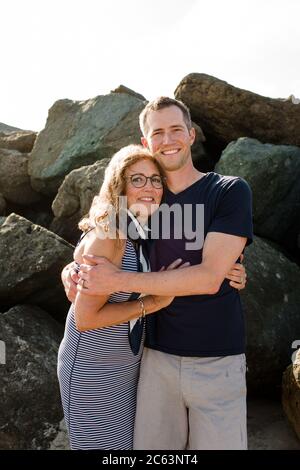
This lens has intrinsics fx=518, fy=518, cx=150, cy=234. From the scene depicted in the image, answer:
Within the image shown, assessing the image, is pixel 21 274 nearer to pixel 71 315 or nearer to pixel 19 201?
pixel 71 315

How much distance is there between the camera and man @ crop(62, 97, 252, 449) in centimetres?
372

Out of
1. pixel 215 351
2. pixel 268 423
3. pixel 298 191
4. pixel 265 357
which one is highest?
pixel 298 191

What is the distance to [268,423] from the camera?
256 inches

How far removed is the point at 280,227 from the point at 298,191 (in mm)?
715

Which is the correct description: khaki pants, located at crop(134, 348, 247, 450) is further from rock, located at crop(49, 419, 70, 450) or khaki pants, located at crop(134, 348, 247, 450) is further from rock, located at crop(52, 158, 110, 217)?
rock, located at crop(52, 158, 110, 217)

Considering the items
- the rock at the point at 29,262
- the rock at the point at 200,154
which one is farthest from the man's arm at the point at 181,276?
the rock at the point at 200,154

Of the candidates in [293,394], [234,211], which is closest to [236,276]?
[234,211]

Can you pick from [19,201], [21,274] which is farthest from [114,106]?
[21,274]

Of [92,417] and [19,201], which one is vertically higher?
[19,201]

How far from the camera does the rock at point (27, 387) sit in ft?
19.1

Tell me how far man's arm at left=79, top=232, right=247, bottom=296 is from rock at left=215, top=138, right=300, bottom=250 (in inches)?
187

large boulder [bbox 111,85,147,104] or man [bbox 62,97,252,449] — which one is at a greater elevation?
large boulder [bbox 111,85,147,104]

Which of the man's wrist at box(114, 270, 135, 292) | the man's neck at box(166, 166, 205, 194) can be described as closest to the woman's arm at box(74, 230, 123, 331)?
the man's wrist at box(114, 270, 135, 292)

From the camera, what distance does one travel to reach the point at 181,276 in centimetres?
362
